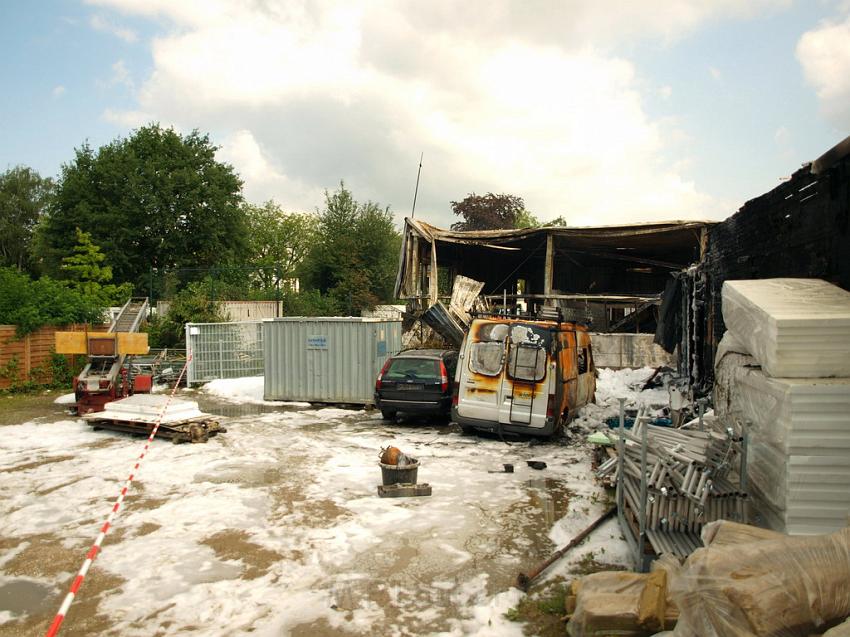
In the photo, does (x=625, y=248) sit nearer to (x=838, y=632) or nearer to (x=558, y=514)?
(x=558, y=514)

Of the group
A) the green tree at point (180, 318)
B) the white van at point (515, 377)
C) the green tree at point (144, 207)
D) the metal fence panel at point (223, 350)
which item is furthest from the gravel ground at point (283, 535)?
the green tree at point (144, 207)

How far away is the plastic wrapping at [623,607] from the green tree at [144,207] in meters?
35.9

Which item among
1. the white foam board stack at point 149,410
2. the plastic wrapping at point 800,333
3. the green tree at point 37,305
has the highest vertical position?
the green tree at point 37,305

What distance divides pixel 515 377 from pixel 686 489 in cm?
590

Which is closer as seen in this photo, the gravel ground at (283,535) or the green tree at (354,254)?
the gravel ground at (283,535)

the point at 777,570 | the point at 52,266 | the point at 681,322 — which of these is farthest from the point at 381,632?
the point at 52,266

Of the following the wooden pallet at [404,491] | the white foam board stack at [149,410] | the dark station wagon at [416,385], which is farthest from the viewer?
the dark station wagon at [416,385]

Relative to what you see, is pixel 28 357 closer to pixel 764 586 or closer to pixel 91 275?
pixel 91 275

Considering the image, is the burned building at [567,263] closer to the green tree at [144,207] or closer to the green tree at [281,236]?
the green tree at [144,207]

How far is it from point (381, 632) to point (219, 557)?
209 cm

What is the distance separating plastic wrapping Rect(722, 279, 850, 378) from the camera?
4.22 m

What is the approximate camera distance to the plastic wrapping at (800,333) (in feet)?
13.9

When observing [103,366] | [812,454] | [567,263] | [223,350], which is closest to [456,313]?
[223,350]

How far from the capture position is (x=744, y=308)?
17.0 feet
